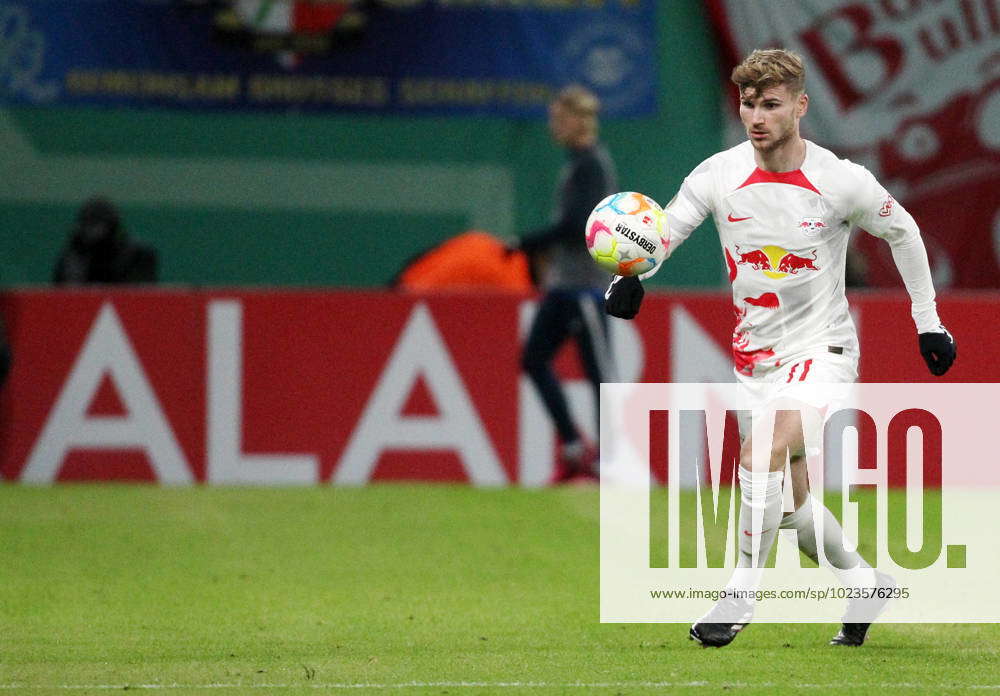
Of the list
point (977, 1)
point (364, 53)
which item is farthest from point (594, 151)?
point (977, 1)

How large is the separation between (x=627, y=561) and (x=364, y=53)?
7.48 meters

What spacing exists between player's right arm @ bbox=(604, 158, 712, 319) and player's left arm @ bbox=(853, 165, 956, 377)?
0.53m

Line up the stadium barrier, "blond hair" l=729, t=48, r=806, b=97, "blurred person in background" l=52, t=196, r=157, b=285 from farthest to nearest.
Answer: "blurred person in background" l=52, t=196, r=157, b=285 → the stadium barrier → "blond hair" l=729, t=48, r=806, b=97

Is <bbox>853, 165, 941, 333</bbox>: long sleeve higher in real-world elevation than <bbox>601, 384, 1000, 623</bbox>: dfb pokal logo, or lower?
higher

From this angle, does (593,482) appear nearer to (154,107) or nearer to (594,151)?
(594,151)

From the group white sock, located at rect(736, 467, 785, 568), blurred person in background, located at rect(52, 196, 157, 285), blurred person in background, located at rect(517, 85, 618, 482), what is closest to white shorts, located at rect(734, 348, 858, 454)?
white sock, located at rect(736, 467, 785, 568)

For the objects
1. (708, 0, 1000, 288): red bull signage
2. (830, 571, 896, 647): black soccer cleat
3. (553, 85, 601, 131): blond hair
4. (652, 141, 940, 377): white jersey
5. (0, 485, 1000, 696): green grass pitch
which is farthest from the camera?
(708, 0, 1000, 288): red bull signage

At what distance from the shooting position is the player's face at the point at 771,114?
6145 millimetres

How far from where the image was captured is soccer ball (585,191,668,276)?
244 inches

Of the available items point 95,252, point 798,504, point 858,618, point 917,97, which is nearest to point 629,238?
point 798,504

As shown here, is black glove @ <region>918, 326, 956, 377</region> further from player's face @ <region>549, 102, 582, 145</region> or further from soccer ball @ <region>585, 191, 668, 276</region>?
player's face @ <region>549, 102, 582, 145</region>

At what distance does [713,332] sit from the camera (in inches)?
456

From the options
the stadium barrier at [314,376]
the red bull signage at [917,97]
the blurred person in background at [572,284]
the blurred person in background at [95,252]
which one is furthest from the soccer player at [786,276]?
the red bull signage at [917,97]

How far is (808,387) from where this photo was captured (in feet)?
20.4
